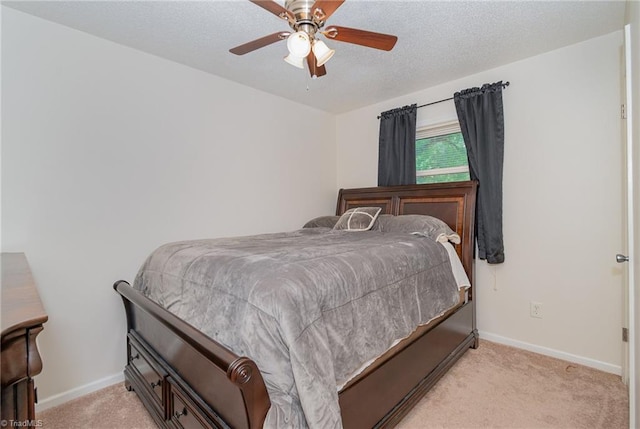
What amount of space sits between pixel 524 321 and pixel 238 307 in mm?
2646

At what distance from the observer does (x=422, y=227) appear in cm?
269

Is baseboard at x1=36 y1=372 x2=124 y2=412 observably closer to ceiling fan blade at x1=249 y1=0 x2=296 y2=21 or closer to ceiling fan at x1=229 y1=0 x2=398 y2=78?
ceiling fan at x1=229 y1=0 x2=398 y2=78

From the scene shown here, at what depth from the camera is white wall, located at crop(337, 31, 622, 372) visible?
2312 millimetres

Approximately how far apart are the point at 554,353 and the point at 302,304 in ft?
8.34

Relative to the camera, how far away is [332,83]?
316 centimetres

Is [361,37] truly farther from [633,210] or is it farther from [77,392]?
A: [77,392]

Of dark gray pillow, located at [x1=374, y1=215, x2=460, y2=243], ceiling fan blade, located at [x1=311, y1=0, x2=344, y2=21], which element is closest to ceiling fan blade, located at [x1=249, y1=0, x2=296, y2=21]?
ceiling fan blade, located at [x1=311, y1=0, x2=344, y2=21]

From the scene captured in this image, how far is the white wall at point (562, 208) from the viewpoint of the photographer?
2.31 metres

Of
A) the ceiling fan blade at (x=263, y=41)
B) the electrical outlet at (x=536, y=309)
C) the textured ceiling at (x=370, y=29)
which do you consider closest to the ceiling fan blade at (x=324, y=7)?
the ceiling fan blade at (x=263, y=41)

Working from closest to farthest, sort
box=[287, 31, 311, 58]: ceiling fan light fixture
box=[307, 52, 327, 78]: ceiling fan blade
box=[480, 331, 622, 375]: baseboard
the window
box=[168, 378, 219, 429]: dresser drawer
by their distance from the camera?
1. box=[168, 378, 219, 429]: dresser drawer
2. box=[287, 31, 311, 58]: ceiling fan light fixture
3. box=[307, 52, 327, 78]: ceiling fan blade
4. box=[480, 331, 622, 375]: baseboard
5. the window

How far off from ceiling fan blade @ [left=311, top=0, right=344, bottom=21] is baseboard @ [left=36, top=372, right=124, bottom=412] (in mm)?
2823

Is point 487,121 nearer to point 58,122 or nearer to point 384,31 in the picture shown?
point 384,31

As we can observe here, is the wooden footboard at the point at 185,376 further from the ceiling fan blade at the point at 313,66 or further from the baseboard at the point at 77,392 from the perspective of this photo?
the ceiling fan blade at the point at 313,66

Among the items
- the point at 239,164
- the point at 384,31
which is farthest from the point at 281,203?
the point at 384,31
